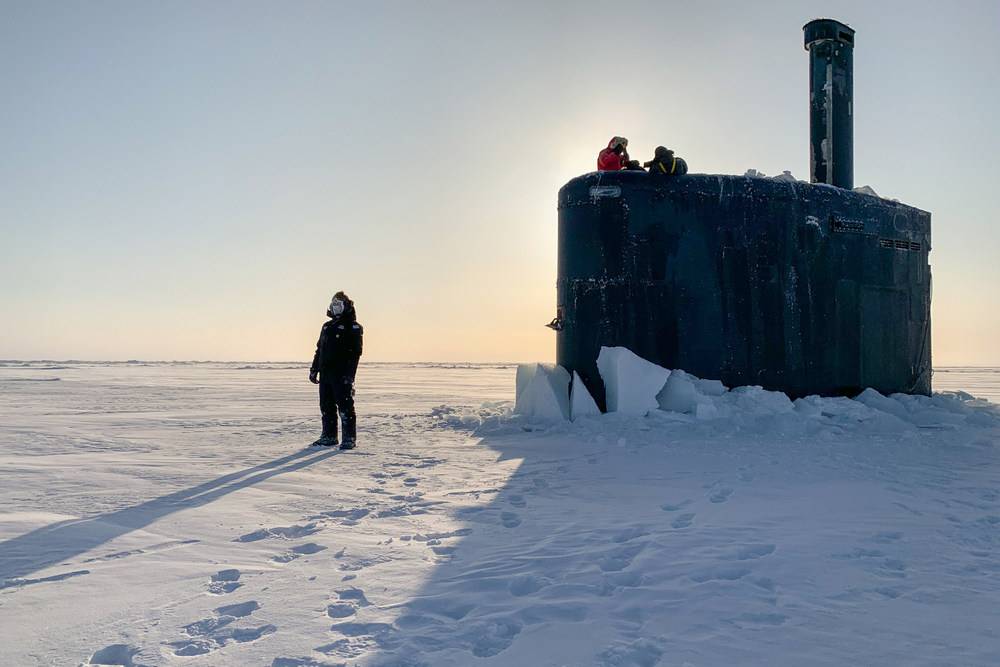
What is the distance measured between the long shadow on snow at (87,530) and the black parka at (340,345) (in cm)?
219

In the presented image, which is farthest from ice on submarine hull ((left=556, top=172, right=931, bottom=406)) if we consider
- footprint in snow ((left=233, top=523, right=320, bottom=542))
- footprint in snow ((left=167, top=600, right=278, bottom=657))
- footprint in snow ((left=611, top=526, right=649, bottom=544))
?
footprint in snow ((left=167, top=600, right=278, bottom=657))

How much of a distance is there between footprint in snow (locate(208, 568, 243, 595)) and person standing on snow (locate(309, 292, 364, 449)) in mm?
4088

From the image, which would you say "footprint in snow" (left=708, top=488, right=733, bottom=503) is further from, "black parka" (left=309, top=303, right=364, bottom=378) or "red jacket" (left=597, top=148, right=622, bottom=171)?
"red jacket" (left=597, top=148, right=622, bottom=171)

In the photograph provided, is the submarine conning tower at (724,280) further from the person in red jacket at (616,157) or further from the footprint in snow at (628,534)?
the footprint in snow at (628,534)

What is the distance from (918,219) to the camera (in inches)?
349

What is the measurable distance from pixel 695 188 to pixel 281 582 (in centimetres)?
630

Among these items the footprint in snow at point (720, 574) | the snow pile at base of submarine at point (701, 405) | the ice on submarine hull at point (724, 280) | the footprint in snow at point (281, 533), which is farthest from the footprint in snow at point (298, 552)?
the ice on submarine hull at point (724, 280)

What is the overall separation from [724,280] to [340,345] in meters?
4.21

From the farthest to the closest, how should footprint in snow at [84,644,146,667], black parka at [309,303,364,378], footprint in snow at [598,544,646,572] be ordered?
black parka at [309,303,364,378] < footprint in snow at [598,544,646,572] < footprint in snow at [84,644,146,667]

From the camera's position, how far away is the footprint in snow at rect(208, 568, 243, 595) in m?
2.74

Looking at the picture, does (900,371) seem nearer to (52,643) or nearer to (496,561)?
(496,561)

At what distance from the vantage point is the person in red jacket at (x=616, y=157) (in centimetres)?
805

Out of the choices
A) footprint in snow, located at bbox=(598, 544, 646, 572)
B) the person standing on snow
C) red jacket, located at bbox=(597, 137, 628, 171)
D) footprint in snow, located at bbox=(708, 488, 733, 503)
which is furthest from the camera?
red jacket, located at bbox=(597, 137, 628, 171)

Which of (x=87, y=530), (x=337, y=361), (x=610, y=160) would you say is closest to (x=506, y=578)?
(x=87, y=530)
